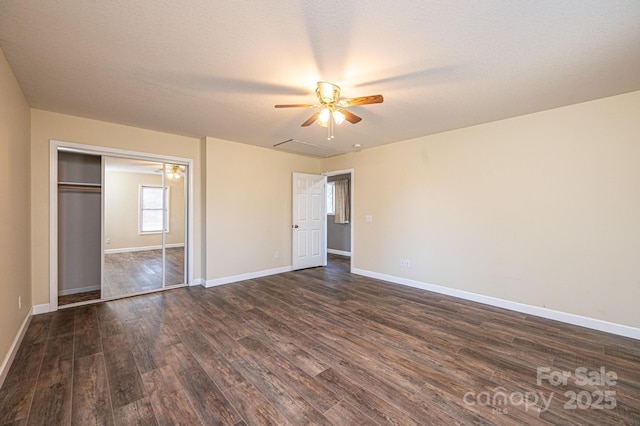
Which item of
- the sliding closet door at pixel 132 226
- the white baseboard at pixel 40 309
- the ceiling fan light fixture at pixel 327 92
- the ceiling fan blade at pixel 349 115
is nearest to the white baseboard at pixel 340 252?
the sliding closet door at pixel 132 226

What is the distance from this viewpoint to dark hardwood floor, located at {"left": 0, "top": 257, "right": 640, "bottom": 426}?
1.77 metres

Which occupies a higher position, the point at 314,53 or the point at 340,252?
the point at 314,53

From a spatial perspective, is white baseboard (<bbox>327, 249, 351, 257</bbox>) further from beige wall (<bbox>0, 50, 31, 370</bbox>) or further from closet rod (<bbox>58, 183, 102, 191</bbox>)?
beige wall (<bbox>0, 50, 31, 370</bbox>)

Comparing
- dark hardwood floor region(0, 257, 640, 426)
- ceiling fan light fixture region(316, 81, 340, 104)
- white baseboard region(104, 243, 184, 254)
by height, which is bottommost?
dark hardwood floor region(0, 257, 640, 426)

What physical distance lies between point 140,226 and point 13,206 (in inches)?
77.2

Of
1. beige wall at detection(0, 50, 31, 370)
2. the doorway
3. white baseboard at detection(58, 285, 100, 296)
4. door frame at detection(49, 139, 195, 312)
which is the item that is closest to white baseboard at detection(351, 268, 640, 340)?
the doorway

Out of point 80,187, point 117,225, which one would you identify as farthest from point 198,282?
point 80,187

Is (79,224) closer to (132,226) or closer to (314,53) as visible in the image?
(132,226)

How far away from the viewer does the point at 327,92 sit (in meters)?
2.58

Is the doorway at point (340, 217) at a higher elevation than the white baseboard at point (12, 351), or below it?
higher

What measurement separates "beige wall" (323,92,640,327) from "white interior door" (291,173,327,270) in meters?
1.89

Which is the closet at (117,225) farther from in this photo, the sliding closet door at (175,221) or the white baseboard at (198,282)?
the white baseboard at (198,282)

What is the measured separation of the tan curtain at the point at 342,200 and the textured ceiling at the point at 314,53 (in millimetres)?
4468

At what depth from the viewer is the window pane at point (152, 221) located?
4.43 m
